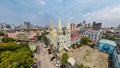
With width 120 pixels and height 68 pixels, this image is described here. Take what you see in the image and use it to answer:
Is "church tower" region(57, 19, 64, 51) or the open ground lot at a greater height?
"church tower" region(57, 19, 64, 51)

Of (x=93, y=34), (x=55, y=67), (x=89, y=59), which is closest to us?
(x=55, y=67)

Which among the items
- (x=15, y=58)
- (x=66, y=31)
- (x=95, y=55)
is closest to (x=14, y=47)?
(x=15, y=58)

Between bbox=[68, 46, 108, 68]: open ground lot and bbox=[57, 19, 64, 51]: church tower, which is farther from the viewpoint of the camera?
bbox=[57, 19, 64, 51]: church tower

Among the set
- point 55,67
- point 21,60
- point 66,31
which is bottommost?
point 55,67

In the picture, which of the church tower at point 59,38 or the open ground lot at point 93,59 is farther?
the church tower at point 59,38

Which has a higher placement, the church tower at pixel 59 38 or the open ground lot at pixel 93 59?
the church tower at pixel 59 38

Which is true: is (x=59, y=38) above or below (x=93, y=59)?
above

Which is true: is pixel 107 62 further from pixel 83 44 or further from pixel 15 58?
pixel 15 58

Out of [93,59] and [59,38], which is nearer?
[93,59]

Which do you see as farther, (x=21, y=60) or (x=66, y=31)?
(x=66, y=31)

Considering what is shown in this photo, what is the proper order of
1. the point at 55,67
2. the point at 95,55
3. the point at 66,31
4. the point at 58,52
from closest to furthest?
the point at 55,67
the point at 95,55
the point at 58,52
the point at 66,31

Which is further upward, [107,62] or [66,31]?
[66,31]
